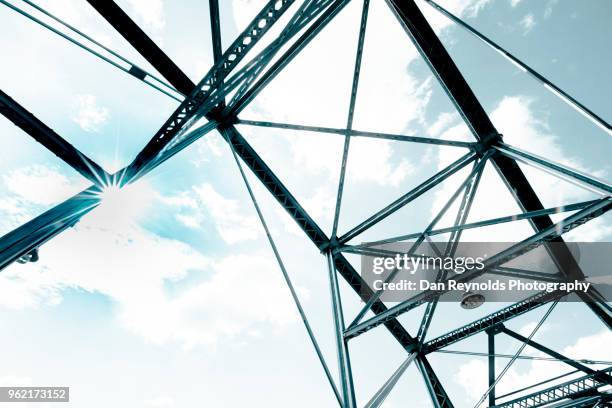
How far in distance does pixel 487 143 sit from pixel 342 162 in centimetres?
338

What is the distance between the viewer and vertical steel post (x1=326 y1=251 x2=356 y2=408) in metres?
6.92

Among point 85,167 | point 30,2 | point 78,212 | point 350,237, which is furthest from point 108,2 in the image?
point 350,237

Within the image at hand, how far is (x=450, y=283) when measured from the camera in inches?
338

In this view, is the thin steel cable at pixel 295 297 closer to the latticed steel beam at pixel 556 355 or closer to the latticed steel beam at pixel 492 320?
the latticed steel beam at pixel 492 320

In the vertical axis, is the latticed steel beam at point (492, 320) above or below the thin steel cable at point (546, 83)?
below

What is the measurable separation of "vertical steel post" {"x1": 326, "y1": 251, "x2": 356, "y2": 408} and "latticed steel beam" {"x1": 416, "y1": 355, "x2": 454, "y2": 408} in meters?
5.00

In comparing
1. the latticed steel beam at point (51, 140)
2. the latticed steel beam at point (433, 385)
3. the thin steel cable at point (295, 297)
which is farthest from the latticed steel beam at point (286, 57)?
the latticed steel beam at point (433, 385)

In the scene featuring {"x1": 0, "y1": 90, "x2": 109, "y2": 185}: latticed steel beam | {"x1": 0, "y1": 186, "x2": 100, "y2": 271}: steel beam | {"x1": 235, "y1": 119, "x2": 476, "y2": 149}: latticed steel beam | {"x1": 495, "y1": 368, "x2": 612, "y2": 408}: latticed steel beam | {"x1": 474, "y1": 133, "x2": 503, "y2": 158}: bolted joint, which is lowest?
{"x1": 495, "y1": 368, "x2": 612, "y2": 408}: latticed steel beam

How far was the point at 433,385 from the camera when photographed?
37.2ft

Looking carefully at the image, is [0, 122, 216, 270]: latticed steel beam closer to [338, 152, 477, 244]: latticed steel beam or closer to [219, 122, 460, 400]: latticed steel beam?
[219, 122, 460, 400]: latticed steel beam

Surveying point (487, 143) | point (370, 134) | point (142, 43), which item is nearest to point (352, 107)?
point (370, 134)

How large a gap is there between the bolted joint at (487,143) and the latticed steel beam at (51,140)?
769cm

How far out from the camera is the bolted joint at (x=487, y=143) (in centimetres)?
777

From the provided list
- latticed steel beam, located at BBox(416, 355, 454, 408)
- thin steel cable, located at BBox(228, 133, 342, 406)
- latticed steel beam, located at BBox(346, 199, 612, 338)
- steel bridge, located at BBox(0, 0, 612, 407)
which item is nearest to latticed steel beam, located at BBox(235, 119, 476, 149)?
steel bridge, located at BBox(0, 0, 612, 407)
